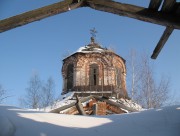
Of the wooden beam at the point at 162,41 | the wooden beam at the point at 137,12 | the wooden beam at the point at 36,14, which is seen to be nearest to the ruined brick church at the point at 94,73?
the wooden beam at the point at 162,41

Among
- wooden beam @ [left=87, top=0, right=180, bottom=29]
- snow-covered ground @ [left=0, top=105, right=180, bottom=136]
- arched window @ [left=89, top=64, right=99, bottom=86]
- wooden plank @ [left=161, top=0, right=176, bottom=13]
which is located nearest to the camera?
wooden plank @ [left=161, top=0, right=176, bottom=13]

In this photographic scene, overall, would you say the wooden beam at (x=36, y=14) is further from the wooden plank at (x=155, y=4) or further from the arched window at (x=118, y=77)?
the arched window at (x=118, y=77)

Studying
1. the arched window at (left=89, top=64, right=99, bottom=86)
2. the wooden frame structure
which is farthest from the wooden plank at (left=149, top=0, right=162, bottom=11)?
the arched window at (left=89, top=64, right=99, bottom=86)

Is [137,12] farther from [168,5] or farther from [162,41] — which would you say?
[162,41]

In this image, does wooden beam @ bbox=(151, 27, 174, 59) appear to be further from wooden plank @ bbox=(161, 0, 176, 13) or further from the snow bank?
the snow bank

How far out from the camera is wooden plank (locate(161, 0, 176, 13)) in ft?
12.0

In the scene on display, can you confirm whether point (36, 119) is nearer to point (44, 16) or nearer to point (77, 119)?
point (77, 119)

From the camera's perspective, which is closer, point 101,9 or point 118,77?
point 101,9

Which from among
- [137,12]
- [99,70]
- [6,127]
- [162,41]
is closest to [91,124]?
[6,127]

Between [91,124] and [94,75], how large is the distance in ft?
44.4

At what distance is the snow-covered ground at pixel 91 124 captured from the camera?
4016mm

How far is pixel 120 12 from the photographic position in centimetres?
416

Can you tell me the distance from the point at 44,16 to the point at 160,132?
2.51 metres

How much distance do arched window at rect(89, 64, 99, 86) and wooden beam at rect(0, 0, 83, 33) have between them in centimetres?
1377
